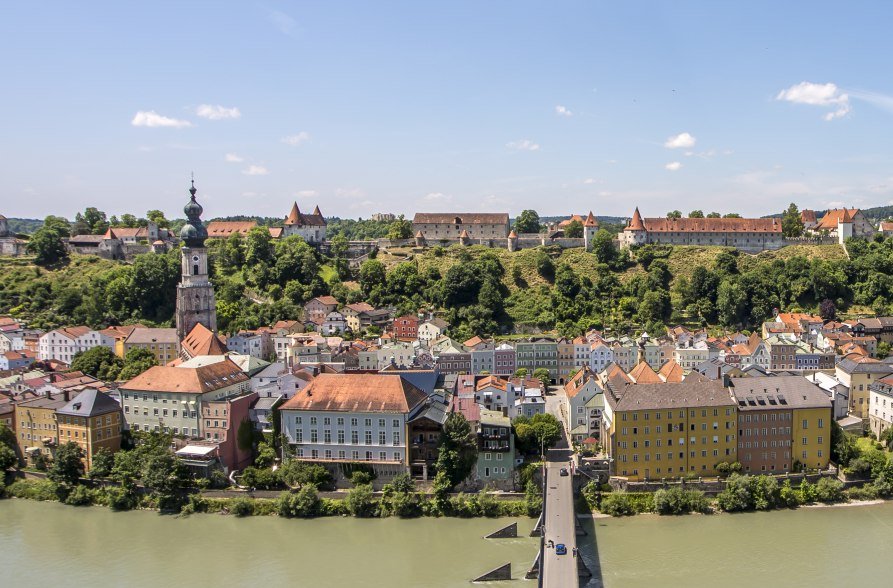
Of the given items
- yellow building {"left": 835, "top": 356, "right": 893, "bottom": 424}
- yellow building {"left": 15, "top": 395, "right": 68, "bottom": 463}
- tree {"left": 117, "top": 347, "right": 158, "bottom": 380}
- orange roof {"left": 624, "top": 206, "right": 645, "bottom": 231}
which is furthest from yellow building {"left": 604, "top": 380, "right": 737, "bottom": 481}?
orange roof {"left": 624, "top": 206, "right": 645, "bottom": 231}

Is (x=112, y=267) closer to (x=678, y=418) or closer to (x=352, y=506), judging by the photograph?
(x=352, y=506)

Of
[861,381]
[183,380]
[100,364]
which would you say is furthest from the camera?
[100,364]

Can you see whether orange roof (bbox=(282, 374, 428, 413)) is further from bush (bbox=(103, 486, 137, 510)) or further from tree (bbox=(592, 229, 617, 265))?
tree (bbox=(592, 229, 617, 265))

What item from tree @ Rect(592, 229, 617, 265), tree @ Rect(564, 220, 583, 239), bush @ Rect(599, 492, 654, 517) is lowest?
bush @ Rect(599, 492, 654, 517)

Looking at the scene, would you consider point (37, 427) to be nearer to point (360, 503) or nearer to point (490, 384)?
point (360, 503)

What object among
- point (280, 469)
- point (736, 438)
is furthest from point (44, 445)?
point (736, 438)

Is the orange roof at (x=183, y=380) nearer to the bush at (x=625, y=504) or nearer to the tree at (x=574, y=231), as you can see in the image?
the bush at (x=625, y=504)

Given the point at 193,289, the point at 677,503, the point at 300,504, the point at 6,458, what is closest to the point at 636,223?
the point at 193,289
